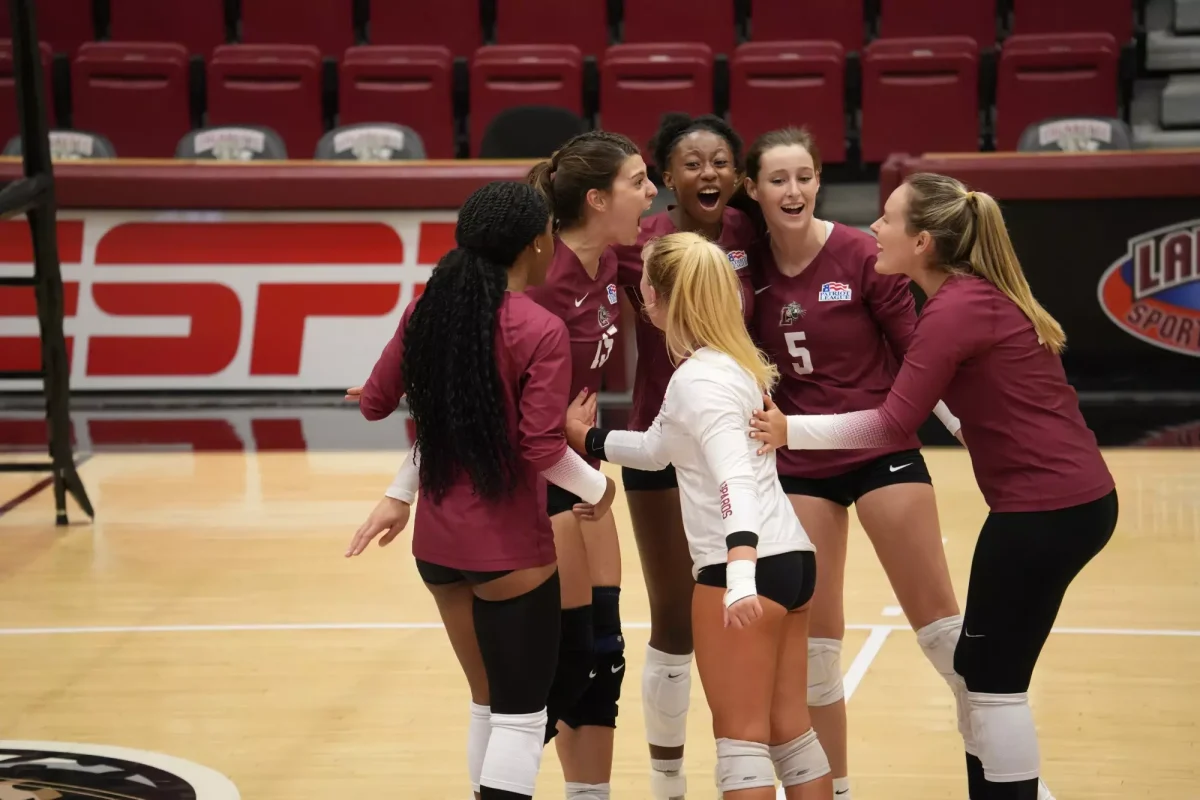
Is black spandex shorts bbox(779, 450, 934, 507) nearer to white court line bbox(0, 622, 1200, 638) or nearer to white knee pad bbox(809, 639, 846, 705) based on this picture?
white knee pad bbox(809, 639, 846, 705)

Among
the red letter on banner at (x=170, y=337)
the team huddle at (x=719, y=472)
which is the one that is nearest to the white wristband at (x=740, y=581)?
the team huddle at (x=719, y=472)

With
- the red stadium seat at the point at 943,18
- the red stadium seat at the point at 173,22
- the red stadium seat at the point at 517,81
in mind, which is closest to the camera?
the red stadium seat at the point at 517,81

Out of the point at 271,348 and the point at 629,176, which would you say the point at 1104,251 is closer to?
the point at 271,348

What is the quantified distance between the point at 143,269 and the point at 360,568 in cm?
410

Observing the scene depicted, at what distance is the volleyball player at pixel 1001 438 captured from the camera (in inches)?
137

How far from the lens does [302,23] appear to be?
1282 cm

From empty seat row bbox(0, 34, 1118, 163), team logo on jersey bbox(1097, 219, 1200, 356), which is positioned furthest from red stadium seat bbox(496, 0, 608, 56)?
team logo on jersey bbox(1097, 219, 1200, 356)

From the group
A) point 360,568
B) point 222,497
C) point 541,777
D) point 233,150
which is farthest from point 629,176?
point 233,150

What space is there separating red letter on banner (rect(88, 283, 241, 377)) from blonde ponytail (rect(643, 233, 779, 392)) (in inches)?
274

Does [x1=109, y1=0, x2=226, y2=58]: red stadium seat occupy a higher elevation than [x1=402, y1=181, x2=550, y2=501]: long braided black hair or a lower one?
higher

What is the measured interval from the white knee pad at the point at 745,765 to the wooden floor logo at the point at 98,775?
1.69m

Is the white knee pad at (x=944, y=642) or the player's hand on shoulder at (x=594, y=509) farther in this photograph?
the white knee pad at (x=944, y=642)

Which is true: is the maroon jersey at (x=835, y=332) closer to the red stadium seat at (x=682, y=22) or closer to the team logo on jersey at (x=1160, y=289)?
the team logo on jersey at (x=1160, y=289)

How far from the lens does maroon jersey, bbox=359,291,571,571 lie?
3.36 metres
